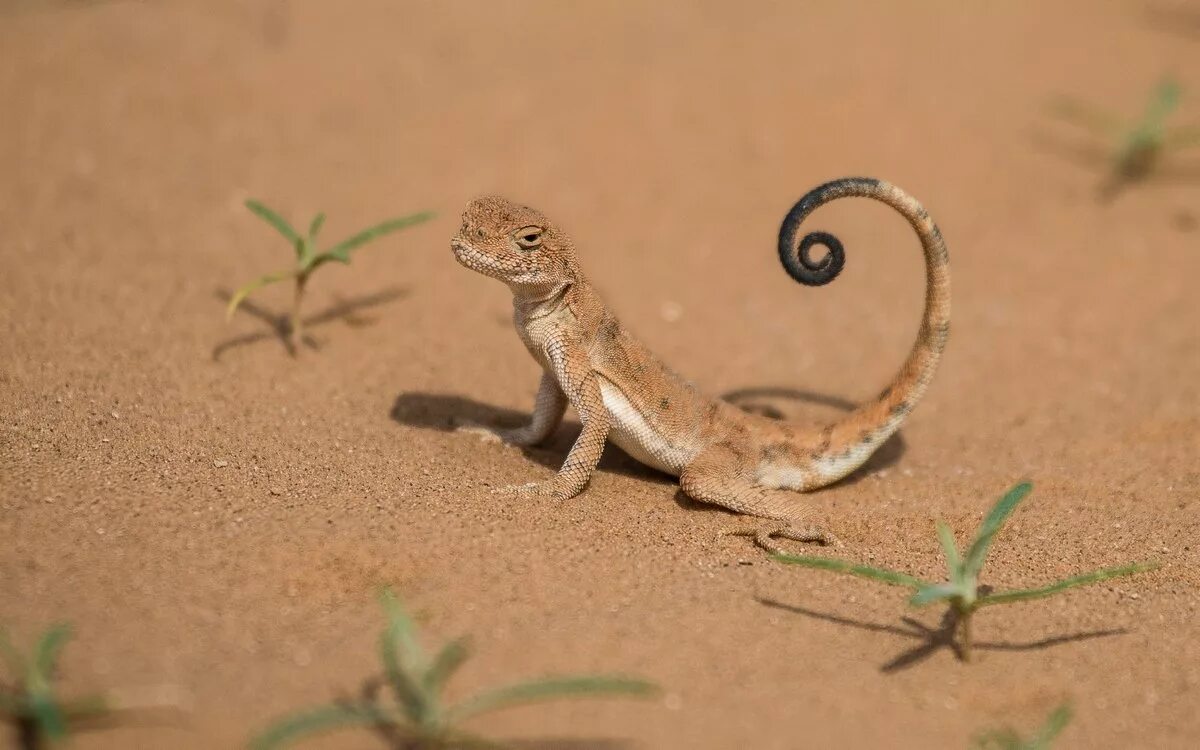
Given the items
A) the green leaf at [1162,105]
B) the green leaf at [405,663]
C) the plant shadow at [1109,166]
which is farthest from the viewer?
the plant shadow at [1109,166]

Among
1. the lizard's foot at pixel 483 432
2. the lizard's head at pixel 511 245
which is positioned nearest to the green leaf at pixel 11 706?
the lizard's head at pixel 511 245

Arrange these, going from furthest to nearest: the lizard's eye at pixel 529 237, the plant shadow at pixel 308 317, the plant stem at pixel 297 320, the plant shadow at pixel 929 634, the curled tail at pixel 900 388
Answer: the plant shadow at pixel 308 317 → the plant stem at pixel 297 320 → the curled tail at pixel 900 388 → the lizard's eye at pixel 529 237 → the plant shadow at pixel 929 634

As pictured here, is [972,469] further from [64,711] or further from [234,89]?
[234,89]

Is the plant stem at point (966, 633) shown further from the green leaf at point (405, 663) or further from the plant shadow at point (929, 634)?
the green leaf at point (405, 663)

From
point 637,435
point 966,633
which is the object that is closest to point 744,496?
point 637,435

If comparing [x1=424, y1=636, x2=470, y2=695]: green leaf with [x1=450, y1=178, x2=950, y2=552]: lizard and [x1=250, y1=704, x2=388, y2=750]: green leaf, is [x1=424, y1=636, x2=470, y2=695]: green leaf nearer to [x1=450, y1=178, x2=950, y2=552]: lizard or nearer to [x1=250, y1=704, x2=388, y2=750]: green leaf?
[x1=250, y1=704, x2=388, y2=750]: green leaf
